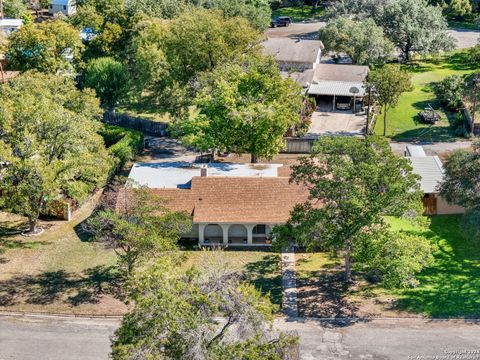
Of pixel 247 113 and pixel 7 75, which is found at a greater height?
pixel 247 113

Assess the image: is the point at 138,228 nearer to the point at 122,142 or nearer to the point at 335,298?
the point at 335,298

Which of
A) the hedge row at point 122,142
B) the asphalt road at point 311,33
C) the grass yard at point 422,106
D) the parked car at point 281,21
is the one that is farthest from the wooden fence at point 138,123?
the parked car at point 281,21

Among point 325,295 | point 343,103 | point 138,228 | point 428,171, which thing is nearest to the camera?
point 138,228

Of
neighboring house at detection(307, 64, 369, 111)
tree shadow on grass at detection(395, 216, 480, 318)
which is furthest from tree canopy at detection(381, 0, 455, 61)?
tree shadow on grass at detection(395, 216, 480, 318)

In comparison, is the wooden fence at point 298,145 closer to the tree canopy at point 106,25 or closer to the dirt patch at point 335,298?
the dirt patch at point 335,298

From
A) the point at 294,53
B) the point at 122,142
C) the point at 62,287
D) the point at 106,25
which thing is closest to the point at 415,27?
the point at 294,53

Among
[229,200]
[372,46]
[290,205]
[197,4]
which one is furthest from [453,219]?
[197,4]
